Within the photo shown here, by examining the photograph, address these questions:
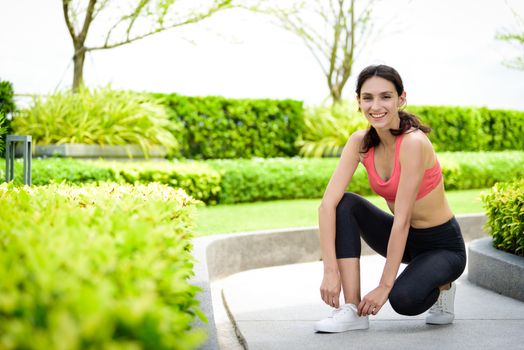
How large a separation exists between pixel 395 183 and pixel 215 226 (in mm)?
3446

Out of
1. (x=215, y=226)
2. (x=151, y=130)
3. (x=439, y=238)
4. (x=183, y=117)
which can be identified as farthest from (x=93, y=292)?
(x=183, y=117)

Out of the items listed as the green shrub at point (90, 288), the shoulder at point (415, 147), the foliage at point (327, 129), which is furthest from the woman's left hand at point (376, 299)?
the foliage at point (327, 129)

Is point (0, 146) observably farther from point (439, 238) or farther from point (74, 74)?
point (74, 74)

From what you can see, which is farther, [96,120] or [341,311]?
[96,120]

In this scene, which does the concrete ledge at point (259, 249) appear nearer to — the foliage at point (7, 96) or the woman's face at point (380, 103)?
the woman's face at point (380, 103)

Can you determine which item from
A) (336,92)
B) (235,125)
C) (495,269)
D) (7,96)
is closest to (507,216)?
(495,269)

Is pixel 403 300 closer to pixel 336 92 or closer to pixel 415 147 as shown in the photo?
pixel 415 147

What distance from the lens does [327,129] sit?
13.0 meters

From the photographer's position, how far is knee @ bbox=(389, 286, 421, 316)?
306 cm

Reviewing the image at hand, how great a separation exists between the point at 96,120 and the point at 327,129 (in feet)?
16.3

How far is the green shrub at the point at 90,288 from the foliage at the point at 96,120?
8.08 m

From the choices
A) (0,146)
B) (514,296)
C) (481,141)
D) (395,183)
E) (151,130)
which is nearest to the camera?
(395,183)

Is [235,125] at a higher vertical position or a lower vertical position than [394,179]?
lower

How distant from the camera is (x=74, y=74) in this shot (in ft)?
38.4
